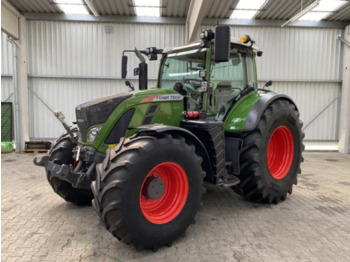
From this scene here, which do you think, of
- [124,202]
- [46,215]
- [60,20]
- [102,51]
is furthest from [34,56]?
[124,202]

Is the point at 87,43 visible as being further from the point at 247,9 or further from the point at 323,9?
the point at 323,9

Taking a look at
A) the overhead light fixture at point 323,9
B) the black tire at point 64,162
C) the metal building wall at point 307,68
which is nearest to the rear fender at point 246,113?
the black tire at point 64,162

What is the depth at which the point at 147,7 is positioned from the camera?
8930 mm

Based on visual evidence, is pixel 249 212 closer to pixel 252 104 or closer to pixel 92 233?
pixel 252 104

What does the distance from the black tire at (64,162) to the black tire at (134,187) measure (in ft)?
3.95

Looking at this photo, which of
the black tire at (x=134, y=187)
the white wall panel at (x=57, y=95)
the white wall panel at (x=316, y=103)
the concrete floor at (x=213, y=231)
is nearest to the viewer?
the black tire at (x=134, y=187)

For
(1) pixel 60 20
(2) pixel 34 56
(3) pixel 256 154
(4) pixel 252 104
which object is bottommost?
(3) pixel 256 154

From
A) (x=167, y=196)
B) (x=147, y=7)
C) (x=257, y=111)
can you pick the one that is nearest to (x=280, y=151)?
(x=257, y=111)

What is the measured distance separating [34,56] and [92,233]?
8.03m

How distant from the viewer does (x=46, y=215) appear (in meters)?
3.87

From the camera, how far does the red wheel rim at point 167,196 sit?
2.97 meters

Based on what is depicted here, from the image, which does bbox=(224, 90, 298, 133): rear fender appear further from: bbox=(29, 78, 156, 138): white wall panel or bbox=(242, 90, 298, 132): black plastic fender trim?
bbox=(29, 78, 156, 138): white wall panel

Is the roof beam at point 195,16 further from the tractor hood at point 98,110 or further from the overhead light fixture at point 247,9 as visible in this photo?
the tractor hood at point 98,110

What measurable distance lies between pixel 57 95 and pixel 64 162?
6704 millimetres
